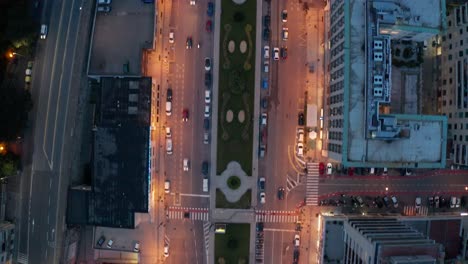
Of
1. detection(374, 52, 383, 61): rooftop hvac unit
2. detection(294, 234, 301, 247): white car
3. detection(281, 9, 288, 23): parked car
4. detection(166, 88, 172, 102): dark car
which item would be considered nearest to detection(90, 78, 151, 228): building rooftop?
detection(166, 88, 172, 102): dark car

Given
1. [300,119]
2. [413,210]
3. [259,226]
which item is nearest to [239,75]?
[300,119]

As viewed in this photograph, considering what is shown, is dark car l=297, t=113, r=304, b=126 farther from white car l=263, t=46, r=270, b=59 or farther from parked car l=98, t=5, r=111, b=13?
parked car l=98, t=5, r=111, b=13

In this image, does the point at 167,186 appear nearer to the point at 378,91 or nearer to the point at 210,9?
the point at 210,9

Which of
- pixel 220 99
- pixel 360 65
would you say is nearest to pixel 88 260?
pixel 220 99

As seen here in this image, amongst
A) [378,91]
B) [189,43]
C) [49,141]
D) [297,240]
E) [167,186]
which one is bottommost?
[297,240]

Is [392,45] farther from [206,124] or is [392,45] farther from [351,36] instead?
[206,124]

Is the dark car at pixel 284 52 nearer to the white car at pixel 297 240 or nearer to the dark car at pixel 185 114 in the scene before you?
the dark car at pixel 185 114
